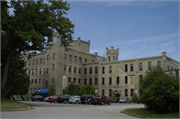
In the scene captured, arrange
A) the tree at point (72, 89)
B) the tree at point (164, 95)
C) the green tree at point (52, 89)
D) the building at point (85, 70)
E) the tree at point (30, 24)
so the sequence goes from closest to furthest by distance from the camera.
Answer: the tree at point (164, 95) < the tree at point (30, 24) < the building at point (85, 70) < the green tree at point (52, 89) < the tree at point (72, 89)

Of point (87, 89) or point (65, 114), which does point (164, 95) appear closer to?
point (65, 114)

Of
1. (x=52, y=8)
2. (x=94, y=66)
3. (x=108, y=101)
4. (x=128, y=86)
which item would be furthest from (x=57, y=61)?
(x=52, y=8)

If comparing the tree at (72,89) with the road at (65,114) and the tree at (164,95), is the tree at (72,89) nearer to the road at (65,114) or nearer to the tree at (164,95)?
the road at (65,114)

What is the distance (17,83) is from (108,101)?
64.0 feet

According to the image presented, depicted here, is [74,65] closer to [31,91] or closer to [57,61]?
[57,61]

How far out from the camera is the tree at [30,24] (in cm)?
2451

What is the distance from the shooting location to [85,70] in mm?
65375

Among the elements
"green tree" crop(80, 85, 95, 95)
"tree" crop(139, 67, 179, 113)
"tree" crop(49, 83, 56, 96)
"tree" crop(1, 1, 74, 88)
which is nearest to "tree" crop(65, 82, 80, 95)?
"green tree" crop(80, 85, 95, 95)

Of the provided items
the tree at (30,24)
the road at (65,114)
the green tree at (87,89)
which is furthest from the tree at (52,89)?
the road at (65,114)

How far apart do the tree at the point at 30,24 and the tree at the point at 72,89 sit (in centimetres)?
2936

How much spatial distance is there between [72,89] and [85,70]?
31.3ft

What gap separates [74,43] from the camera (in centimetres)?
7044

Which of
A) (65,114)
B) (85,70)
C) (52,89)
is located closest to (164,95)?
(65,114)

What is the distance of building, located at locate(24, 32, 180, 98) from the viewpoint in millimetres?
55156
